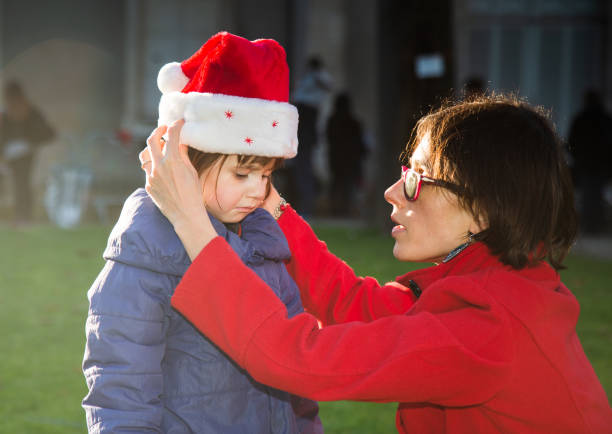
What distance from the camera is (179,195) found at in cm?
164

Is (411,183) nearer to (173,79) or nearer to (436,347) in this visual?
(436,347)

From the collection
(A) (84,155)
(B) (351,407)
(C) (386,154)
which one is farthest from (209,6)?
(B) (351,407)

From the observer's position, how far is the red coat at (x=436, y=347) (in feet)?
5.08

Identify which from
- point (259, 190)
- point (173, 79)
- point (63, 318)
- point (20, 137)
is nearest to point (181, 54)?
point (20, 137)

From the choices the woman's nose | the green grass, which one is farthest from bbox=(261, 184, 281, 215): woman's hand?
the green grass

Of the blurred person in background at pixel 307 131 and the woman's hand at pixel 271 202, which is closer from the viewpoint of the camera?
the woman's hand at pixel 271 202

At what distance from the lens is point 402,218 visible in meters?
1.88

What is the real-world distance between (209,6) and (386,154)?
19.0 feet

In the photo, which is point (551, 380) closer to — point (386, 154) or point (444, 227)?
point (444, 227)

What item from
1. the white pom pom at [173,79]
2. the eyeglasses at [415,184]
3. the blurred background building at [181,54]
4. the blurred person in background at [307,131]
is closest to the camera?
the eyeglasses at [415,184]

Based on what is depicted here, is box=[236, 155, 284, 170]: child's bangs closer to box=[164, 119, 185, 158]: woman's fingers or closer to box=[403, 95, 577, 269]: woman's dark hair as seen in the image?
box=[164, 119, 185, 158]: woman's fingers

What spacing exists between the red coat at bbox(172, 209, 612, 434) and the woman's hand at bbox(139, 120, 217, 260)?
0.05 meters

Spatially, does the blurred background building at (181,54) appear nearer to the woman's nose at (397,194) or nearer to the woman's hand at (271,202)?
the woman's hand at (271,202)

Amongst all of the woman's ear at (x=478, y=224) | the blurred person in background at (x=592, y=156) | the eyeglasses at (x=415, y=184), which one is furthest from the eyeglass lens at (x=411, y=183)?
the blurred person in background at (x=592, y=156)
